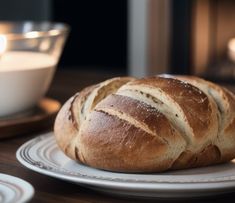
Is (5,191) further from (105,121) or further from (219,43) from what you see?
(219,43)

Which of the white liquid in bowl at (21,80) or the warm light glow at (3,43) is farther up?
the warm light glow at (3,43)

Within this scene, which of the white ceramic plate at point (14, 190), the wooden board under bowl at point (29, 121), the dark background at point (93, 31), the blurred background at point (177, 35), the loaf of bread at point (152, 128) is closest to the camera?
the white ceramic plate at point (14, 190)

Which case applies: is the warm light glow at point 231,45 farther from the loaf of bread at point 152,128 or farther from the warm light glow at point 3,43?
the loaf of bread at point 152,128

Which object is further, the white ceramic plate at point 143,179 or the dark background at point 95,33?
the dark background at point 95,33

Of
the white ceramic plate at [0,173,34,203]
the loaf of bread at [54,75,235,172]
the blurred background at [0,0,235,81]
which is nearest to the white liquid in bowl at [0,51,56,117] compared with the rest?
the loaf of bread at [54,75,235,172]

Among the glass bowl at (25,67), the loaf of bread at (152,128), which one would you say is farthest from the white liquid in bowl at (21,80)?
the loaf of bread at (152,128)

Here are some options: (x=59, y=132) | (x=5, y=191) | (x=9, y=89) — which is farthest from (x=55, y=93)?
(x=5, y=191)

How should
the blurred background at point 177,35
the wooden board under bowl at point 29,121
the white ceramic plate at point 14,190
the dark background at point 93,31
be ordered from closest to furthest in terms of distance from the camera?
the white ceramic plate at point 14,190
the wooden board under bowl at point 29,121
the blurred background at point 177,35
the dark background at point 93,31
